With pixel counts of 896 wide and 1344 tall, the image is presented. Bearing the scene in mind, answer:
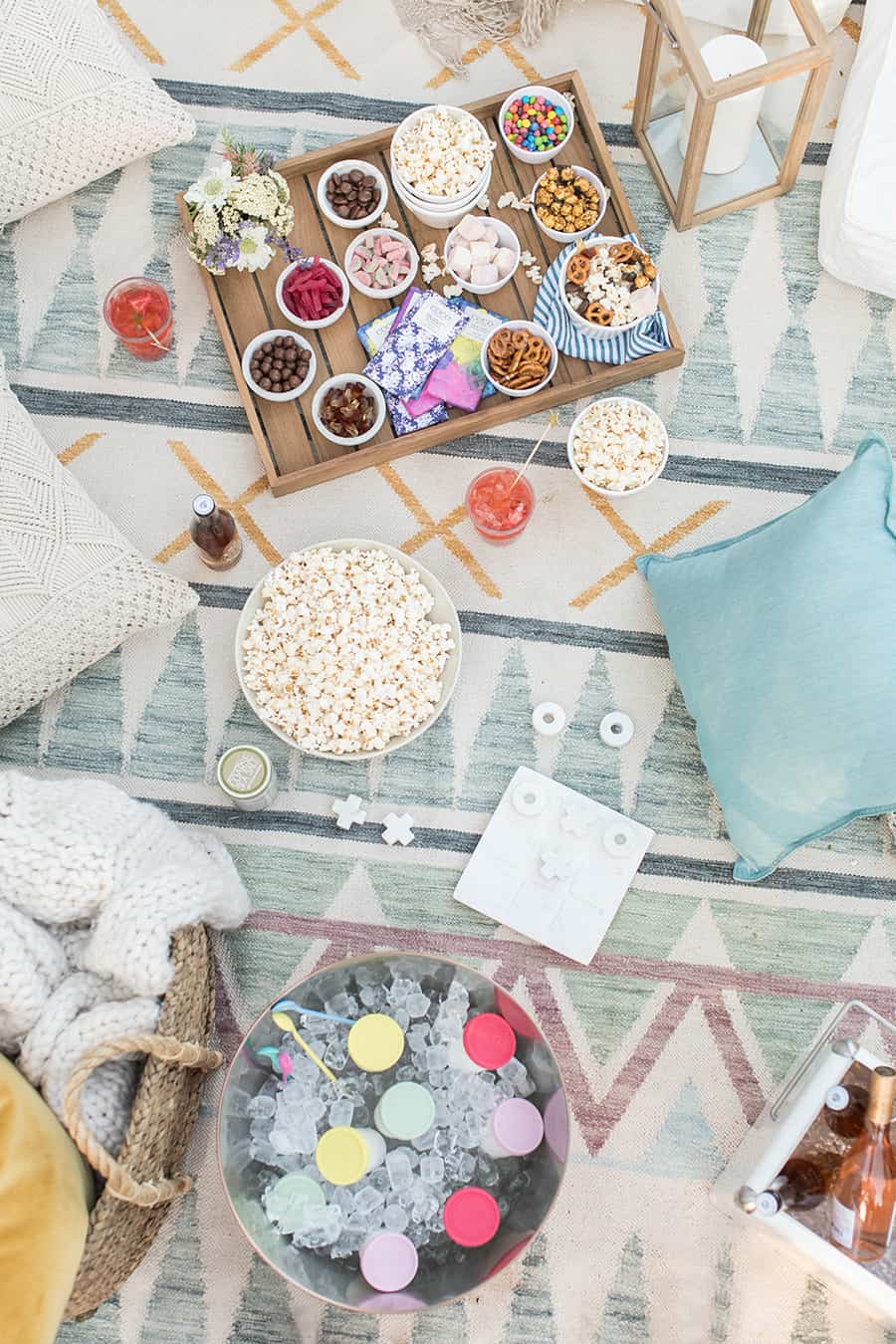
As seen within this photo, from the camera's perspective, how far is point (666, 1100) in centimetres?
198

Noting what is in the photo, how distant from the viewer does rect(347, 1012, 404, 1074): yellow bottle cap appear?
5.62 ft

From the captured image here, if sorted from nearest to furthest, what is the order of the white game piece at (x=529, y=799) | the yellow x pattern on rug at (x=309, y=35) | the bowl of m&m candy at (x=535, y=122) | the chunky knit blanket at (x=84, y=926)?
1. the chunky knit blanket at (x=84, y=926)
2. the white game piece at (x=529, y=799)
3. the bowl of m&m candy at (x=535, y=122)
4. the yellow x pattern on rug at (x=309, y=35)

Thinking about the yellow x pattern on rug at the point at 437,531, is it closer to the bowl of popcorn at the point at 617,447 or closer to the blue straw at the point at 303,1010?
the bowl of popcorn at the point at 617,447

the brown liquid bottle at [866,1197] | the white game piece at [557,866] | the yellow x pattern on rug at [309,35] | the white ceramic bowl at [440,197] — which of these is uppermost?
the yellow x pattern on rug at [309,35]

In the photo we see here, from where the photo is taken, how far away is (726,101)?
195cm

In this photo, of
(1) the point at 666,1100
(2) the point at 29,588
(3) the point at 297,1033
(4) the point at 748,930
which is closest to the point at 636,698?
(4) the point at 748,930

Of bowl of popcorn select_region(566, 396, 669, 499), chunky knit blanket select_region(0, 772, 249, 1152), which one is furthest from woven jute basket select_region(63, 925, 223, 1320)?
bowl of popcorn select_region(566, 396, 669, 499)

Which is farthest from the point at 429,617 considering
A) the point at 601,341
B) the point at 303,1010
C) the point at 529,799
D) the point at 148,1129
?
the point at 148,1129

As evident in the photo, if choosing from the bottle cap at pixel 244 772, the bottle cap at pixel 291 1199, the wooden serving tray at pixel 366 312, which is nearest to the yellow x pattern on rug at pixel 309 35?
the wooden serving tray at pixel 366 312

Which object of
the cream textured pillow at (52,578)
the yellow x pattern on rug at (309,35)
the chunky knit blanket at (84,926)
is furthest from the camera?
the yellow x pattern on rug at (309,35)

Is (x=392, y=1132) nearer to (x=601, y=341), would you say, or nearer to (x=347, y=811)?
(x=347, y=811)

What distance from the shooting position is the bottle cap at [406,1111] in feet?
5.61

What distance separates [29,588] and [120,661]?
333mm

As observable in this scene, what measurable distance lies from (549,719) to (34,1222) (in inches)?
46.1
